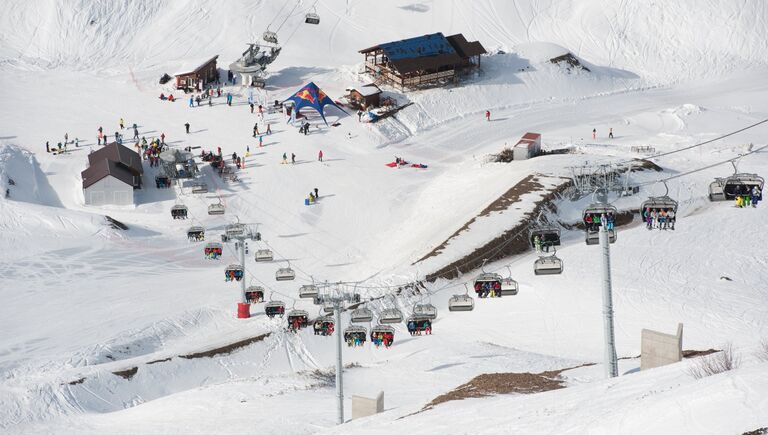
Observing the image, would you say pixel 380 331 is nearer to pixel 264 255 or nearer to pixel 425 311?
pixel 425 311

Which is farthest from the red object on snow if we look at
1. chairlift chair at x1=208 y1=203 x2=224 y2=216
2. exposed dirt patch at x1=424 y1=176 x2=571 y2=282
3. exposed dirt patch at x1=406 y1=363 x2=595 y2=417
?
exposed dirt patch at x1=406 y1=363 x2=595 y2=417

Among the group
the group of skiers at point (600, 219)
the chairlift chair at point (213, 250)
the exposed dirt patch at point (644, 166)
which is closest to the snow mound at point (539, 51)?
the exposed dirt patch at point (644, 166)

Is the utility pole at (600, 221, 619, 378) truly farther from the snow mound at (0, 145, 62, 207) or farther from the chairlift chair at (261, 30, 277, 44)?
the chairlift chair at (261, 30, 277, 44)

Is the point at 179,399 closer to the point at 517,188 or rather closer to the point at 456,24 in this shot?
the point at 517,188

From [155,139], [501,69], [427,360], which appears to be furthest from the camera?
[501,69]

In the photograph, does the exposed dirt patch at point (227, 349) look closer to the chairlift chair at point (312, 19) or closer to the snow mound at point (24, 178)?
the snow mound at point (24, 178)

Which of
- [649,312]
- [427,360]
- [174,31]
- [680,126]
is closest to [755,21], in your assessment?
[680,126]

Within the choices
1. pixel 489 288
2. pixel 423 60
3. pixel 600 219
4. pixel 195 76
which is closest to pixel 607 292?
pixel 600 219
